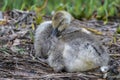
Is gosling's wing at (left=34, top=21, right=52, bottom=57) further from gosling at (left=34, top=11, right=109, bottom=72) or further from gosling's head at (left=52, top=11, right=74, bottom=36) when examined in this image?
gosling's head at (left=52, top=11, right=74, bottom=36)

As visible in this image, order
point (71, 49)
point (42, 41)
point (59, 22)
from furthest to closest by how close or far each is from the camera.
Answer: point (42, 41), point (59, 22), point (71, 49)

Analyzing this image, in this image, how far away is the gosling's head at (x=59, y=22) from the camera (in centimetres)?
605

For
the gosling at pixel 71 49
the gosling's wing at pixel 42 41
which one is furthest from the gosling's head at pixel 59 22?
the gosling's wing at pixel 42 41

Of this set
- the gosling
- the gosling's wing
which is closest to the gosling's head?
the gosling

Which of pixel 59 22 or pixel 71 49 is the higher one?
pixel 59 22

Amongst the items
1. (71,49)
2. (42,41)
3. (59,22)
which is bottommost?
(71,49)

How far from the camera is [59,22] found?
6066 millimetres

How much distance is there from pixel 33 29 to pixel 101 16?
6.03 feet

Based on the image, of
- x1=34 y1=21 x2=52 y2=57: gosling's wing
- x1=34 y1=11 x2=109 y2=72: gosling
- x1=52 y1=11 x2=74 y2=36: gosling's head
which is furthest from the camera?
x1=34 y1=21 x2=52 y2=57: gosling's wing

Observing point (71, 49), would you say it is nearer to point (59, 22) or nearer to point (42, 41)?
point (59, 22)

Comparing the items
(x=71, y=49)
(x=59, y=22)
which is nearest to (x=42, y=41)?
(x=59, y=22)

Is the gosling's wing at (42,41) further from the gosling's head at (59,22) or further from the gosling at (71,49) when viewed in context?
the gosling's head at (59,22)

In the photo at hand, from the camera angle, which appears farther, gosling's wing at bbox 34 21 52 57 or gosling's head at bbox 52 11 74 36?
gosling's wing at bbox 34 21 52 57

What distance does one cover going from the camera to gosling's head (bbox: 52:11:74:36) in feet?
19.8
